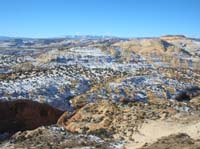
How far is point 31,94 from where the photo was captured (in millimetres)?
39406

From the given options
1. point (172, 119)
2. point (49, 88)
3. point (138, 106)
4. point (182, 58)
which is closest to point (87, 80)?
point (49, 88)

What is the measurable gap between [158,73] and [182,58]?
37.7 meters

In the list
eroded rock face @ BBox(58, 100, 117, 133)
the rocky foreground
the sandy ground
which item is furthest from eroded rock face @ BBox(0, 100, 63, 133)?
the sandy ground

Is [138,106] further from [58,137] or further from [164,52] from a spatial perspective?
[164,52]

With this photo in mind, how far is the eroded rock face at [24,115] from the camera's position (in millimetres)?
31902

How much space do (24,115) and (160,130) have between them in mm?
12260

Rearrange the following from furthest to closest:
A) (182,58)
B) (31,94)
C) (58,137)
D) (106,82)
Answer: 1. (182,58)
2. (106,82)
3. (31,94)
4. (58,137)

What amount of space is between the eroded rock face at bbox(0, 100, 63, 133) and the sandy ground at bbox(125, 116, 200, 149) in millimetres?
9955

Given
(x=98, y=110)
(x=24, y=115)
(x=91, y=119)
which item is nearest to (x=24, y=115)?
(x=24, y=115)

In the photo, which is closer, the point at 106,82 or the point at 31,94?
the point at 31,94

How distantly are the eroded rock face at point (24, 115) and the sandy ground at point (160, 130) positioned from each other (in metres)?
9.96

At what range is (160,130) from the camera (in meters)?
25.8

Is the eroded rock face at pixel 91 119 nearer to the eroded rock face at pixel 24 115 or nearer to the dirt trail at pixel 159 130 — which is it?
the dirt trail at pixel 159 130

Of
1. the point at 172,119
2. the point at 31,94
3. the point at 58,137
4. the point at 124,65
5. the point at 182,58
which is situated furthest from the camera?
the point at 182,58
